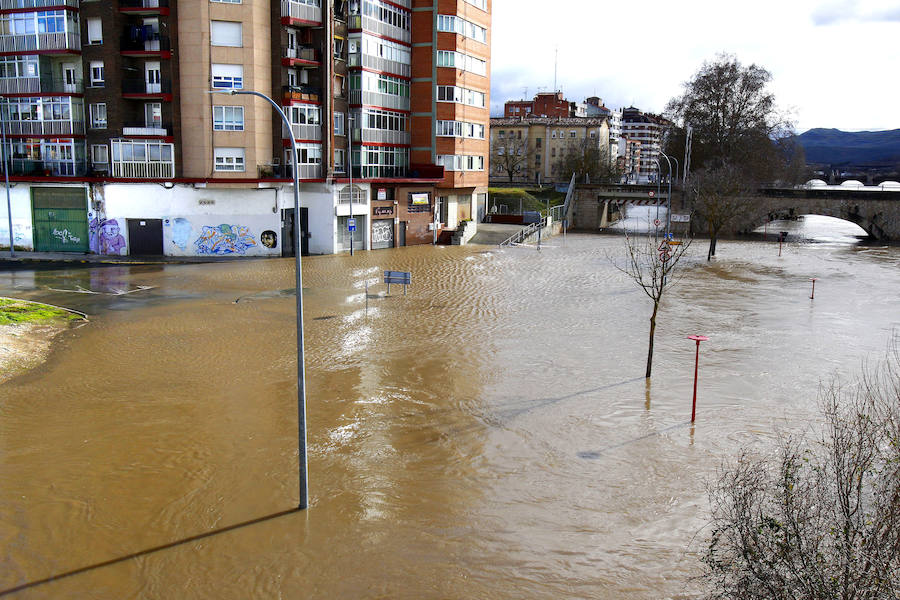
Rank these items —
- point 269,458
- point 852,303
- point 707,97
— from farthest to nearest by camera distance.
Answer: point 707,97 → point 852,303 → point 269,458

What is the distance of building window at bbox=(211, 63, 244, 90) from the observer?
42125mm

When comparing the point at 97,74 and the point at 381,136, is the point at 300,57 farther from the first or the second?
the point at 97,74

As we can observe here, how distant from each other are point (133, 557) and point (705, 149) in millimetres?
→ 73309

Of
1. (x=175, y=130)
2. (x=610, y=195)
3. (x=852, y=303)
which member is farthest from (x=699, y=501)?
(x=610, y=195)

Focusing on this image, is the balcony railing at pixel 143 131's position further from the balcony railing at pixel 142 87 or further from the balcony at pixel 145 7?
the balcony at pixel 145 7

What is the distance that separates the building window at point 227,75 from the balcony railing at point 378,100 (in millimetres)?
9205

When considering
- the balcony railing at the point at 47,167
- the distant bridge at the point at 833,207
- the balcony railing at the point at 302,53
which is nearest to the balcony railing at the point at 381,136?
the balcony railing at the point at 302,53

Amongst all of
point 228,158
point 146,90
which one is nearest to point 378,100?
point 228,158

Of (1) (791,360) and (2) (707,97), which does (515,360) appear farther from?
(2) (707,97)

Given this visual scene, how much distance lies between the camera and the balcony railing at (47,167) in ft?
144

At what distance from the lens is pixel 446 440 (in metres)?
15.3

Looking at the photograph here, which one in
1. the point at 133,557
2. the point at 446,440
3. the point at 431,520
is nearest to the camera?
the point at 133,557

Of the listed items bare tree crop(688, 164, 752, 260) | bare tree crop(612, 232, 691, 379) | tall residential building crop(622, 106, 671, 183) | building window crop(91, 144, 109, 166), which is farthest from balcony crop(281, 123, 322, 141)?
tall residential building crop(622, 106, 671, 183)

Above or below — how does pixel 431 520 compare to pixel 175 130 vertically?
below
